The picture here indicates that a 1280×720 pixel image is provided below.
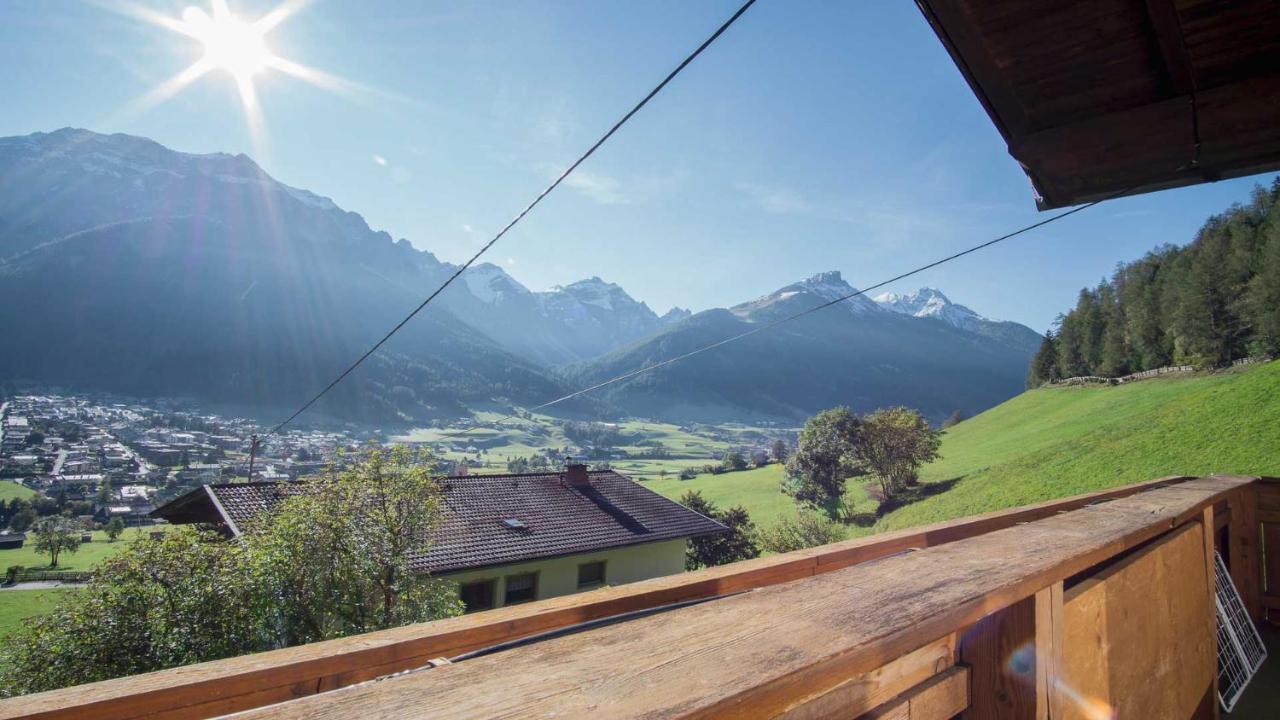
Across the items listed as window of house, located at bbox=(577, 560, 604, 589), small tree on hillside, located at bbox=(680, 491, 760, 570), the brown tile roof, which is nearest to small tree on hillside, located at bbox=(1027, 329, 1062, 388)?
small tree on hillside, located at bbox=(680, 491, 760, 570)

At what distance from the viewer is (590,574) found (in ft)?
61.4

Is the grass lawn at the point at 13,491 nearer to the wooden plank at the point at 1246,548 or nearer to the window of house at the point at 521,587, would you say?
the window of house at the point at 521,587

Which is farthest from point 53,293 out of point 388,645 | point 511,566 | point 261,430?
point 388,645

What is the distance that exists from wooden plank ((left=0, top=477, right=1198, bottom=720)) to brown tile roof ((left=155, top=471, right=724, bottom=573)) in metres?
13.2

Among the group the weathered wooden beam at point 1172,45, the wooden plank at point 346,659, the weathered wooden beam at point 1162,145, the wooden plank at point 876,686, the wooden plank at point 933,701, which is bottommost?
the wooden plank at point 933,701

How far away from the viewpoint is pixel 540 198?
264 inches

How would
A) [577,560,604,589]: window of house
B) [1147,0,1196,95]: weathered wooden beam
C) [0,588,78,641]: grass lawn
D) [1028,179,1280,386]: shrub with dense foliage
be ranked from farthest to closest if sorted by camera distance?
[1028,179,1280,386]: shrub with dense foliage < [0,588,78,641]: grass lawn < [577,560,604,589]: window of house < [1147,0,1196,95]: weathered wooden beam

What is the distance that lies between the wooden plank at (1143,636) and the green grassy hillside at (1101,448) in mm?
19563

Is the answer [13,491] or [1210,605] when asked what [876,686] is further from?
[13,491]

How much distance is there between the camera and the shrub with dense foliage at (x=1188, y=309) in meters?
43.3

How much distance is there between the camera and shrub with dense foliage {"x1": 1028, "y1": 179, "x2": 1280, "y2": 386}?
4334 cm

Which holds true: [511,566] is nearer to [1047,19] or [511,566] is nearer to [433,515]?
[433,515]

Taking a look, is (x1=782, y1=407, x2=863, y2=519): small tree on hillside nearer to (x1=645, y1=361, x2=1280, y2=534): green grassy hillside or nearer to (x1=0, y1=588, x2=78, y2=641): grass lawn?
(x1=645, y1=361, x2=1280, y2=534): green grassy hillside

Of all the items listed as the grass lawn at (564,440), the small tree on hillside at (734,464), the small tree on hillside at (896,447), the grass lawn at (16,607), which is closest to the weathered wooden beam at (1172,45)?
the small tree on hillside at (896,447)
